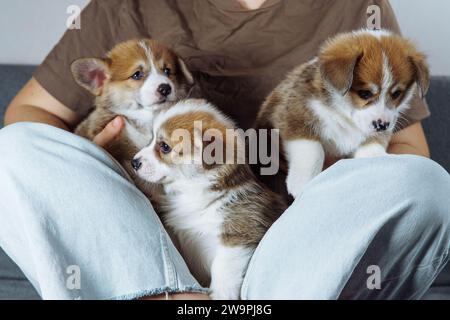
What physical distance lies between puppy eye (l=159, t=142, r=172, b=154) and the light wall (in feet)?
4.62

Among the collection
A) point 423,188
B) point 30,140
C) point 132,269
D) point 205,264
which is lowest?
point 205,264

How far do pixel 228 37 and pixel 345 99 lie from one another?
0.55m

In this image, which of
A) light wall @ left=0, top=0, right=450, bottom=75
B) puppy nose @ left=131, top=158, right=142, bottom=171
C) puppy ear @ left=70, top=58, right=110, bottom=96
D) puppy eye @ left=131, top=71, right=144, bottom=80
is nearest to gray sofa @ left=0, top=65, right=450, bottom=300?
light wall @ left=0, top=0, right=450, bottom=75

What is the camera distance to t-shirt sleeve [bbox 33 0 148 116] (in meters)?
2.18

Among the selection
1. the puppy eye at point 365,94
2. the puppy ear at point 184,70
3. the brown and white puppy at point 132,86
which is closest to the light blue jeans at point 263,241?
the puppy eye at point 365,94

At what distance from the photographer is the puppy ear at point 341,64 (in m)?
1.64

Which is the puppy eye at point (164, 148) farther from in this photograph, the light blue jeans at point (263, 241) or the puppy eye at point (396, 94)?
the puppy eye at point (396, 94)

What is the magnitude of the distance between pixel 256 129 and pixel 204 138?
0.30 meters

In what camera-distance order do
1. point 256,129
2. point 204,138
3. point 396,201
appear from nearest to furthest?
point 396,201
point 204,138
point 256,129

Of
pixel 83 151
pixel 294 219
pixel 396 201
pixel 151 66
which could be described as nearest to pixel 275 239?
pixel 294 219

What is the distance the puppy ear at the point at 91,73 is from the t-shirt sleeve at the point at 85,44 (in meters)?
0.13

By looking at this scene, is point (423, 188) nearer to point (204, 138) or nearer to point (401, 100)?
point (401, 100)

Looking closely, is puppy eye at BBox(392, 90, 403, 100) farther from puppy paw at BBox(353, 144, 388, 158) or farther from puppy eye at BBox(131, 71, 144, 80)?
puppy eye at BBox(131, 71, 144, 80)

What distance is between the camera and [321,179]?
1448 millimetres
